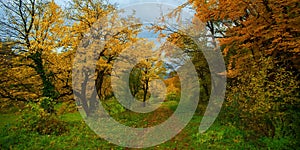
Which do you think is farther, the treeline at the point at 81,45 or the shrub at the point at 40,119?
the shrub at the point at 40,119

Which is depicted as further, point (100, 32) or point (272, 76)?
point (100, 32)

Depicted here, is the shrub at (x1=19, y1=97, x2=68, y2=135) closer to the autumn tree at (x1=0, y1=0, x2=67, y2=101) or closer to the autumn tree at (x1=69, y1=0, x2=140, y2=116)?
the autumn tree at (x1=0, y1=0, x2=67, y2=101)

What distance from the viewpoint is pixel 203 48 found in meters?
14.3

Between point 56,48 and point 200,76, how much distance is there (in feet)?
34.3

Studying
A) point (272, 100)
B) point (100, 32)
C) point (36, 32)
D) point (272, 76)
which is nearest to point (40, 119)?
point (36, 32)

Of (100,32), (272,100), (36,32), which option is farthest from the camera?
(100,32)

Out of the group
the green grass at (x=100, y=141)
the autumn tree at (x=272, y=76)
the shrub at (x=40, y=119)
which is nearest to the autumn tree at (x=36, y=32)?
the shrub at (x=40, y=119)

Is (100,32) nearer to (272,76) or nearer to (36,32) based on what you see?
(36,32)

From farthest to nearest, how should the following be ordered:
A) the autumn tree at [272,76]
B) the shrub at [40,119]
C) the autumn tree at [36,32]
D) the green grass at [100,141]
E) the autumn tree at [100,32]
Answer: the autumn tree at [100,32] < the autumn tree at [36,32] < the shrub at [40,119] < the green grass at [100,141] < the autumn tree at [272,76]

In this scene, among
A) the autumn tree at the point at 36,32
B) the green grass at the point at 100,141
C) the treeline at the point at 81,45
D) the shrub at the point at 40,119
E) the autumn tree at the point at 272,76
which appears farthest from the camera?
the autumn tree at the point at 36,32

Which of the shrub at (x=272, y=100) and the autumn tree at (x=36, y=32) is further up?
the autumn tree at (x=36, y=32)

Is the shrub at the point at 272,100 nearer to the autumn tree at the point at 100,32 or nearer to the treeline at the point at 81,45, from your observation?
the treeline at the point at 81,45

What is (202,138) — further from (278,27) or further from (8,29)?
(8,29)

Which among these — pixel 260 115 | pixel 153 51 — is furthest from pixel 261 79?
pixel 153 51
